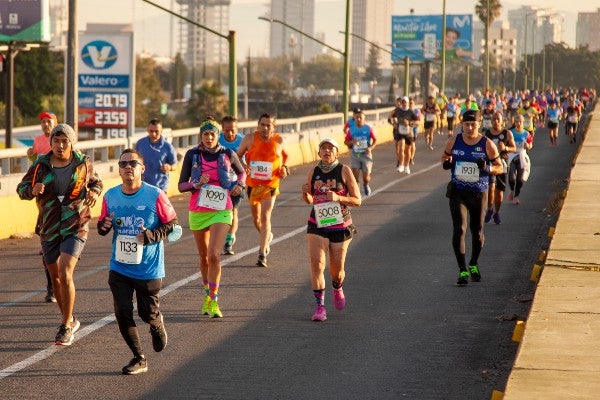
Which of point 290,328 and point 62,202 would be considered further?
point 290,328

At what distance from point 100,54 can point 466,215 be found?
71.7ft

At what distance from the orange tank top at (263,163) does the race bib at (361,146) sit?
346 inches

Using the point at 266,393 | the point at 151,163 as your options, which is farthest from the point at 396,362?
the point at 151,163

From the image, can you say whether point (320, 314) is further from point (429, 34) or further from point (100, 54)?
point (429, 34)

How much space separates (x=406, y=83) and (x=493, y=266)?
179 feet

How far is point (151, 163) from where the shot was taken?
18.0 meters

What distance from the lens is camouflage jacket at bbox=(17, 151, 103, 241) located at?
38.1 ft

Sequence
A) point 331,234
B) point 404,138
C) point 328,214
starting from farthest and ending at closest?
point 404,138 < point 331,234 < point 328,214

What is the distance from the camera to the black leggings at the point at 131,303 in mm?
10266

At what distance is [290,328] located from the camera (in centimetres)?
1232

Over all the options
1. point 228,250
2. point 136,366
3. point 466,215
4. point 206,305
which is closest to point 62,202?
point 206,305

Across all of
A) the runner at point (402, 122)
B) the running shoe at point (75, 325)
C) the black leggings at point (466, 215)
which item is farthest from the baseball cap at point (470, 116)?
the runner at point (402, 122)

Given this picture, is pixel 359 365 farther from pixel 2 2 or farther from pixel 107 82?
pixel 2 2

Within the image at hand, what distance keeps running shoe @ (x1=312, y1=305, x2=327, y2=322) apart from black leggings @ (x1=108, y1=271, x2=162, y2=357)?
8.21ft
